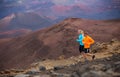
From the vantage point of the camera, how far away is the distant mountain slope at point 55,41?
20.9 m

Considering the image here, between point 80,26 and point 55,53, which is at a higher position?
point 80,26

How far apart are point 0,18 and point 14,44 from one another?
289 inches

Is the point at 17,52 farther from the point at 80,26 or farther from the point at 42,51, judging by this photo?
the point at 80,26

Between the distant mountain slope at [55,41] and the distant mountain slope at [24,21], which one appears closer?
the distant mountain slope at [55,41]

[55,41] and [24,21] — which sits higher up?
[24,21]

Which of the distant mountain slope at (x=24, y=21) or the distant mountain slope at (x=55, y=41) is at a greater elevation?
the distant mountain slope at (x=24, y=21)

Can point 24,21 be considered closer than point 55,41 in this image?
No

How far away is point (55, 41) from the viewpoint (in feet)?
73.2

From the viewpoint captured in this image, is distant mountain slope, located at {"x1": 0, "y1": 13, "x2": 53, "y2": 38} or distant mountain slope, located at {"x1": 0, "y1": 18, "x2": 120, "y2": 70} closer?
distant mountain slope, located at {"x1": 0, "y1": 18, "x2": 120, "y2": 70}

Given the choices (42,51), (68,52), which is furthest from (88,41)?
(42,51)

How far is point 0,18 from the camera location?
102ft

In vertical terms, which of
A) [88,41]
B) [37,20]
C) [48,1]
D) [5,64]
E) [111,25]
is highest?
[48,1]

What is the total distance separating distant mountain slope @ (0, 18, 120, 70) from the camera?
20.9 meters

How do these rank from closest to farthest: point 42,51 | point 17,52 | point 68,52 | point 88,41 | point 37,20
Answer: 1. point 88,41
2. point 68,52
3. point 42,51
4. point 17,52
5. point 37,20
